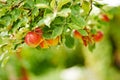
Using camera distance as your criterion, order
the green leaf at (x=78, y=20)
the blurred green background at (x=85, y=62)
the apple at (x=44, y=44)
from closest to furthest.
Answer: the green leaf at (x=78, y=20), the apple at (x=44, y=44), the blurred green background at (x=85, y=62)

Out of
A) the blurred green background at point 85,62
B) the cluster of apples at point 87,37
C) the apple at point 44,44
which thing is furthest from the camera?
the blurred green background at point 85,62

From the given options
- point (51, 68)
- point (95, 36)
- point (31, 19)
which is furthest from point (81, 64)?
point (31, 19)

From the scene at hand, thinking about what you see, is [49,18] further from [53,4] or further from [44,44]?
[44,44]

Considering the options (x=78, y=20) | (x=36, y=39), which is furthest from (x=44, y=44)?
(x=78, y=20)

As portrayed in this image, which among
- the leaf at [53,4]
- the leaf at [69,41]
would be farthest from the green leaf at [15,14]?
the leaf at [69,41]

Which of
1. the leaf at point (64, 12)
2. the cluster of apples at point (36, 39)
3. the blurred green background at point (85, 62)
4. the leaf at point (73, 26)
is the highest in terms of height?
the leaf at point (64, 12)

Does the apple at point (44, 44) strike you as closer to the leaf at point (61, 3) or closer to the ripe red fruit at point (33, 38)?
the ripe red fruit at point (33, 38)

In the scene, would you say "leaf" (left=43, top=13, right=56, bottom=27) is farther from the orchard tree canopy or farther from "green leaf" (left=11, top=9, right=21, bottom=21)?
"green leaf" (left=11, top=9, right=21, bottom=21)

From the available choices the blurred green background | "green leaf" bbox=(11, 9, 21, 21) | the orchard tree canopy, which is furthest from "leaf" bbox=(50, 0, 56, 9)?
the blurred green background

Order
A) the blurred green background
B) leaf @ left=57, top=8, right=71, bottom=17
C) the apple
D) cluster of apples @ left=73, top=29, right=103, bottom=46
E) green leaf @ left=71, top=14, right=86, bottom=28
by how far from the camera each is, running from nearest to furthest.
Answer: leaf @ left=57, top=8, right=71, bottom=17
green leaf @ left=71, top=14, right=86, bottom=28
the apple
cluster of apples @ left=73, top=29, right=103, bottom=46
the blurred green background

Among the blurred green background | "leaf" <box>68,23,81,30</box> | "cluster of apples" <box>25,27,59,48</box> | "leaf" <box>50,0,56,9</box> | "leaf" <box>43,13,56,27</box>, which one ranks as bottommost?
the blurred green background

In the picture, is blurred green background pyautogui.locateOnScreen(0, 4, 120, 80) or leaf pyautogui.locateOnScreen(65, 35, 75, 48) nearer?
leaf pyautogui.locateOnScreen(65, 35, 75, 48)

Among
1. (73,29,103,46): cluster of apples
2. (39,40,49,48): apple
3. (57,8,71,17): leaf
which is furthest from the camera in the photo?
(73,29,103,46): cluster of apples

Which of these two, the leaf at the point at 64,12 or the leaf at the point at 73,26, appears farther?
the leaf at the point at 73,26
